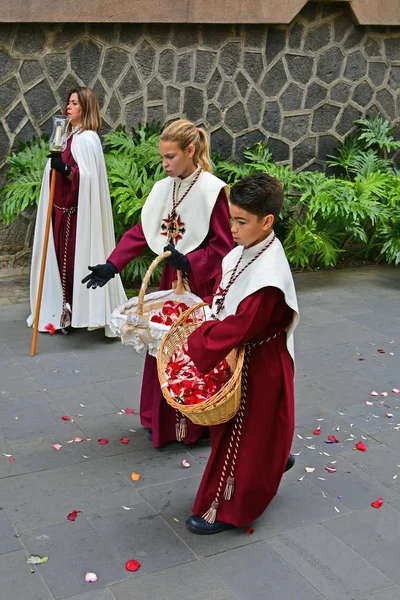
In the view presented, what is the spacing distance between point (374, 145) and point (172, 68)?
288 centimetres

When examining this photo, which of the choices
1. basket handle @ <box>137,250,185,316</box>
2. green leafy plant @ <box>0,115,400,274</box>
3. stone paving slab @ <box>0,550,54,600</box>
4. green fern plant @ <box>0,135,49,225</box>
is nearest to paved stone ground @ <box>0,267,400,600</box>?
stone paving slab @ <box>0,550,54,600</box>

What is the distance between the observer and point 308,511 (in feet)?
15.1

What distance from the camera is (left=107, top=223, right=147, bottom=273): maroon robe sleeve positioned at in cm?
521

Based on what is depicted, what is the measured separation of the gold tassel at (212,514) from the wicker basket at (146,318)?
939mm

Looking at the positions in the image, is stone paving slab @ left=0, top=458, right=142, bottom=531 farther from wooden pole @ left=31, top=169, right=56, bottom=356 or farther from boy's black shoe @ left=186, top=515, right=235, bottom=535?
wooden pole @ left=31, top=169, right=56, bottom=356

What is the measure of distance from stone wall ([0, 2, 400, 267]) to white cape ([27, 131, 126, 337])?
4.47 ft

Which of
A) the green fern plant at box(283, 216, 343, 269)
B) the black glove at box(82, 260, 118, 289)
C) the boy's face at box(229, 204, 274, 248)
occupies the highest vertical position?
the boy's face at box(229, 204, 274, 248)

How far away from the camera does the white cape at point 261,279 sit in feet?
13.2

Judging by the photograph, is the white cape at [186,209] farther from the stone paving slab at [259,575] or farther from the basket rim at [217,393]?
the stone paving slab at [259,575]

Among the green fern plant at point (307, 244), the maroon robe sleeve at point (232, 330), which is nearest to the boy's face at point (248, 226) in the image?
the maroon robe sleeve at point (232, 330)

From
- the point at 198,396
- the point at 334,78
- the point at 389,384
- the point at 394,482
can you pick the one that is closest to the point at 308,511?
the point at 394,482

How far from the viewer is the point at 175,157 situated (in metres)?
4.90

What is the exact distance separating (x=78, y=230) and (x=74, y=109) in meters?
0.99

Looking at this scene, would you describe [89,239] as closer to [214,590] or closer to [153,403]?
[153,403]
